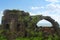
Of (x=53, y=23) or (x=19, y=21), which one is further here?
(x=53, y=23)

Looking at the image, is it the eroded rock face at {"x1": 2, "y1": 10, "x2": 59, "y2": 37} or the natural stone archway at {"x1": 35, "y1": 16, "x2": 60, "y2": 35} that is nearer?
the eroded rock face at {"x1": 2, "y1": 10, "x2": 59, "y2": 37}

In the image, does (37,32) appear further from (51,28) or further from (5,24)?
(5,24)

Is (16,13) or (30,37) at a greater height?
Answer: (16,13)

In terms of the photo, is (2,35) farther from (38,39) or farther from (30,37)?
(38,39)

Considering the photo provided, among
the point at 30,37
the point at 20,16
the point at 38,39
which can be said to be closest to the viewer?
the point at 38,39

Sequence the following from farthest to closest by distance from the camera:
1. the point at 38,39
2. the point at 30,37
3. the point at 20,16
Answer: the point at 20,16 → the point at 30,37 → the point at 38,39

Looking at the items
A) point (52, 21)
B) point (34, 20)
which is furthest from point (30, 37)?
point (52, 21)

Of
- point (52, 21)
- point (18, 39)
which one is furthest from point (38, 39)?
point (52, 21)

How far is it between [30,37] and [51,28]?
588cm

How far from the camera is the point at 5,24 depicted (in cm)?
4256

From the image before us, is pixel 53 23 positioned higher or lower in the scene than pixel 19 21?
lower

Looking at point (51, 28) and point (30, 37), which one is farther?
point (51, 28)

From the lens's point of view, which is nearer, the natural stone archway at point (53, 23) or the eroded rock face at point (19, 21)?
the eroded rock face at point (19, 21)

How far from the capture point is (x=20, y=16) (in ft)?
133
